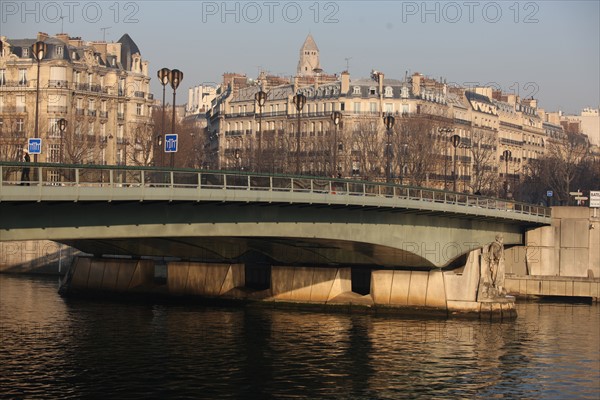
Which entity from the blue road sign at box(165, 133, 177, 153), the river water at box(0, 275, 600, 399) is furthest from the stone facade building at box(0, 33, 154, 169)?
the blue road sign at box(165, 133, 177, 153)

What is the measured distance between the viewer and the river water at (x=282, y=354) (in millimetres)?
41531

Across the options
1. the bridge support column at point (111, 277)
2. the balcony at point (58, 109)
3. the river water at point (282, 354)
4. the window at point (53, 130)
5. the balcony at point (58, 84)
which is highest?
the balcony at point (58, 84)

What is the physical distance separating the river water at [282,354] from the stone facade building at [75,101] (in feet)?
178

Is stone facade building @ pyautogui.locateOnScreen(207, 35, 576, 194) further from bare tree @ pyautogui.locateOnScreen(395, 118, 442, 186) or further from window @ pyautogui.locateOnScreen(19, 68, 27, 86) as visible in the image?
window @ pyautogui.locateOnScreen(19, 68, 27, 86)

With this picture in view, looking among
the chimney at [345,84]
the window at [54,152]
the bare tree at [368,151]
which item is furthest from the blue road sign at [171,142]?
the chimney at [345,84]

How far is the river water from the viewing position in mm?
41531

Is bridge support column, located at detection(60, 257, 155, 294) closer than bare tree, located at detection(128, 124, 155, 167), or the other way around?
bridge support column, located at detection(60, 257, 155, 294)

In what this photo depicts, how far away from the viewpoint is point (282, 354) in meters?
48.7

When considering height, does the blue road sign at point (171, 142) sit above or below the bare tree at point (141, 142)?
below

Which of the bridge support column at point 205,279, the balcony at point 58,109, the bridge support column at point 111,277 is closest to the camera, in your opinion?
the bridge support column at point 205,279

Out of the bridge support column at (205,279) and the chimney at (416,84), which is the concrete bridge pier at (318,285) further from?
the chimney at (416,84)

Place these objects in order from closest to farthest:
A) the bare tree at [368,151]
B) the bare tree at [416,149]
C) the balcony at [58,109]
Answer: the balcony at [58,109] → the bare tree at [416,149] → the bare tree at [368,151]

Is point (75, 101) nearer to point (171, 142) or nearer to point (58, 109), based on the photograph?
point (58, 109)

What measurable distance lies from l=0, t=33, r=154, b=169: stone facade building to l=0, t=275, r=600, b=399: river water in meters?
54.1
